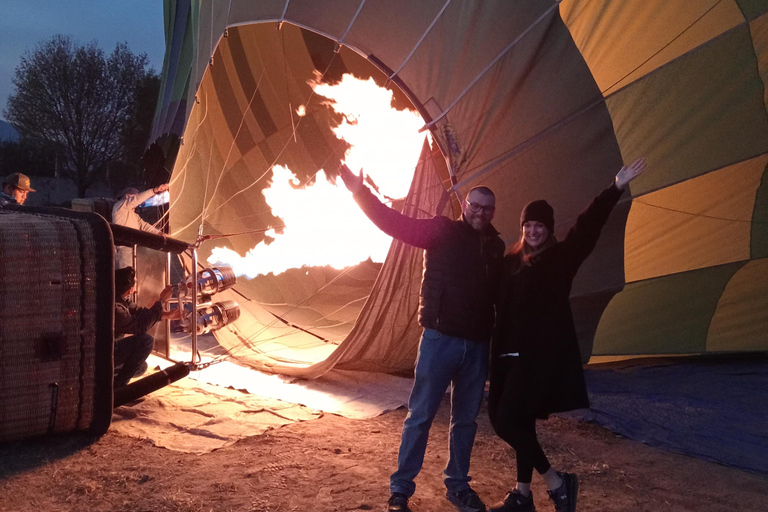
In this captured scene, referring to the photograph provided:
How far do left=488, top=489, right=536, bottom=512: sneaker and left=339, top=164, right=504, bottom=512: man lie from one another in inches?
3.2

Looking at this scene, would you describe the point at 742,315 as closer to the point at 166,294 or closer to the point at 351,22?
the point at 351,22

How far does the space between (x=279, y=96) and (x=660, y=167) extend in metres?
3.88

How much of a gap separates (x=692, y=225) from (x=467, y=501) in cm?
216

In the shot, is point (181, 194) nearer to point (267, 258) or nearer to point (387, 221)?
point (267, 258)

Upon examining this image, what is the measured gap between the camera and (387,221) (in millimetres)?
2285

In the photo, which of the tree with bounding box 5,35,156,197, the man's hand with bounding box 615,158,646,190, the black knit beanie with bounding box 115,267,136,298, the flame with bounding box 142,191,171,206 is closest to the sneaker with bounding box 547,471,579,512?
the man's hand with bounding box 615,158,646,190

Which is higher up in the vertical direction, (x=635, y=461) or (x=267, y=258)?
(x=267, y=258)

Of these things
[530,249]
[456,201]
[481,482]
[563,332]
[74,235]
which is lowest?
[481,482]

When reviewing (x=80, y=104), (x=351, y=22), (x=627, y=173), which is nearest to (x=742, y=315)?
(x=627, y=173)

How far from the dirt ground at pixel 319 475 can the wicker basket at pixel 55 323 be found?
0.16 meters

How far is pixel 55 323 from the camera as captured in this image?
2.96 metres

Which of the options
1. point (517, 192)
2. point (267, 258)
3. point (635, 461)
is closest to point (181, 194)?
point (267, 258)

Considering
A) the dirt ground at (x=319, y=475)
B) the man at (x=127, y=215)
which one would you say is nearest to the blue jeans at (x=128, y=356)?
the dirt ground at (x=319, y=475)

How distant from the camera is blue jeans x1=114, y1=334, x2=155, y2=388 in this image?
3768 millimetres
